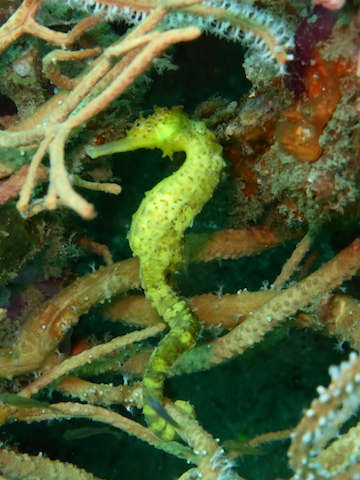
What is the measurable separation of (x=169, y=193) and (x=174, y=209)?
0.33 ft

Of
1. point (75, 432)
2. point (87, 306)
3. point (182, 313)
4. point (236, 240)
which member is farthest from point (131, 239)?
point (75, 432)

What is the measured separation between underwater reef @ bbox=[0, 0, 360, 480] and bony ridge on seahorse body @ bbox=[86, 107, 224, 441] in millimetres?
12

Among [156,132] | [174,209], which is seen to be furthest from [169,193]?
[156,132]

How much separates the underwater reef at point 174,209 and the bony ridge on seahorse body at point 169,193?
0.01m

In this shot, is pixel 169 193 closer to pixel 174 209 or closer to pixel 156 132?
pixel 174 209

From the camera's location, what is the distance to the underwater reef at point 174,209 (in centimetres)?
176

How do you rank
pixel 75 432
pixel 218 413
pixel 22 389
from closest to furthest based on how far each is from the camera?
pixel 22 389, pixel 75 432, pixel 218 413

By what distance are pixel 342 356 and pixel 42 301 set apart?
3.06 metres

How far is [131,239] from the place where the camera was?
2.45m

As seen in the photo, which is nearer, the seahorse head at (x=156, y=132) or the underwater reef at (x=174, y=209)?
the underwater reef at (x=174, y=209)

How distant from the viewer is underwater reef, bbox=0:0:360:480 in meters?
1.76

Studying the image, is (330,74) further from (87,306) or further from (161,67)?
(87,306)

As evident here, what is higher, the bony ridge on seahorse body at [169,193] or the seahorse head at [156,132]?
the seahorse head at [156,132]

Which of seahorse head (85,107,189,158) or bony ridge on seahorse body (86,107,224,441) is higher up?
seahorse head (85,107,189,158)
